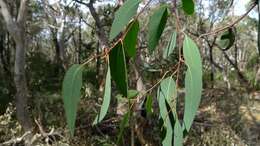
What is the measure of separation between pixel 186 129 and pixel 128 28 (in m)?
0.24

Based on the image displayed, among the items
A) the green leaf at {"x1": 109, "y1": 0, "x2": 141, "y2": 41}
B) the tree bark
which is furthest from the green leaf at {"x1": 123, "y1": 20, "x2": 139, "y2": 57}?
the tree bark

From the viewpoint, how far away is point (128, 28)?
980 mm

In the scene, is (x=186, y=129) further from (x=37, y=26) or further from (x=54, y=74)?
(x=37, y=26)

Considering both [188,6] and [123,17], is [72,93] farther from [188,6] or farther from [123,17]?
[188,6]

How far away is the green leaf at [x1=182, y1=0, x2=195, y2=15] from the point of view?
100 cm

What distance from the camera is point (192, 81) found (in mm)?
1003

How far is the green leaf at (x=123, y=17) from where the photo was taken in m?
0.97

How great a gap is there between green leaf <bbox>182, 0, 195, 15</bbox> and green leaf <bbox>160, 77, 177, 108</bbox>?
152 millimetres

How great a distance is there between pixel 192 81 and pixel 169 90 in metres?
0.10

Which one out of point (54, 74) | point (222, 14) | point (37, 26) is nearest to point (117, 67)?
point (54, 74)

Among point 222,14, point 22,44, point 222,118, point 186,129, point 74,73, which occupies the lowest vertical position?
point 222,118

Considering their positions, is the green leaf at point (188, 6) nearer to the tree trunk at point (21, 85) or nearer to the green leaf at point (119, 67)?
the green leaf at point (119, 67)

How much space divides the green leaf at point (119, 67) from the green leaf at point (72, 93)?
0.07 m

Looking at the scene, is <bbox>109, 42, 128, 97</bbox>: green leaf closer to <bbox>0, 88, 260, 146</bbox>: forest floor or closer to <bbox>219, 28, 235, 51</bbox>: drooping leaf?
<bbox>219, 28, 235, 51</bbox>: drooping leaf
